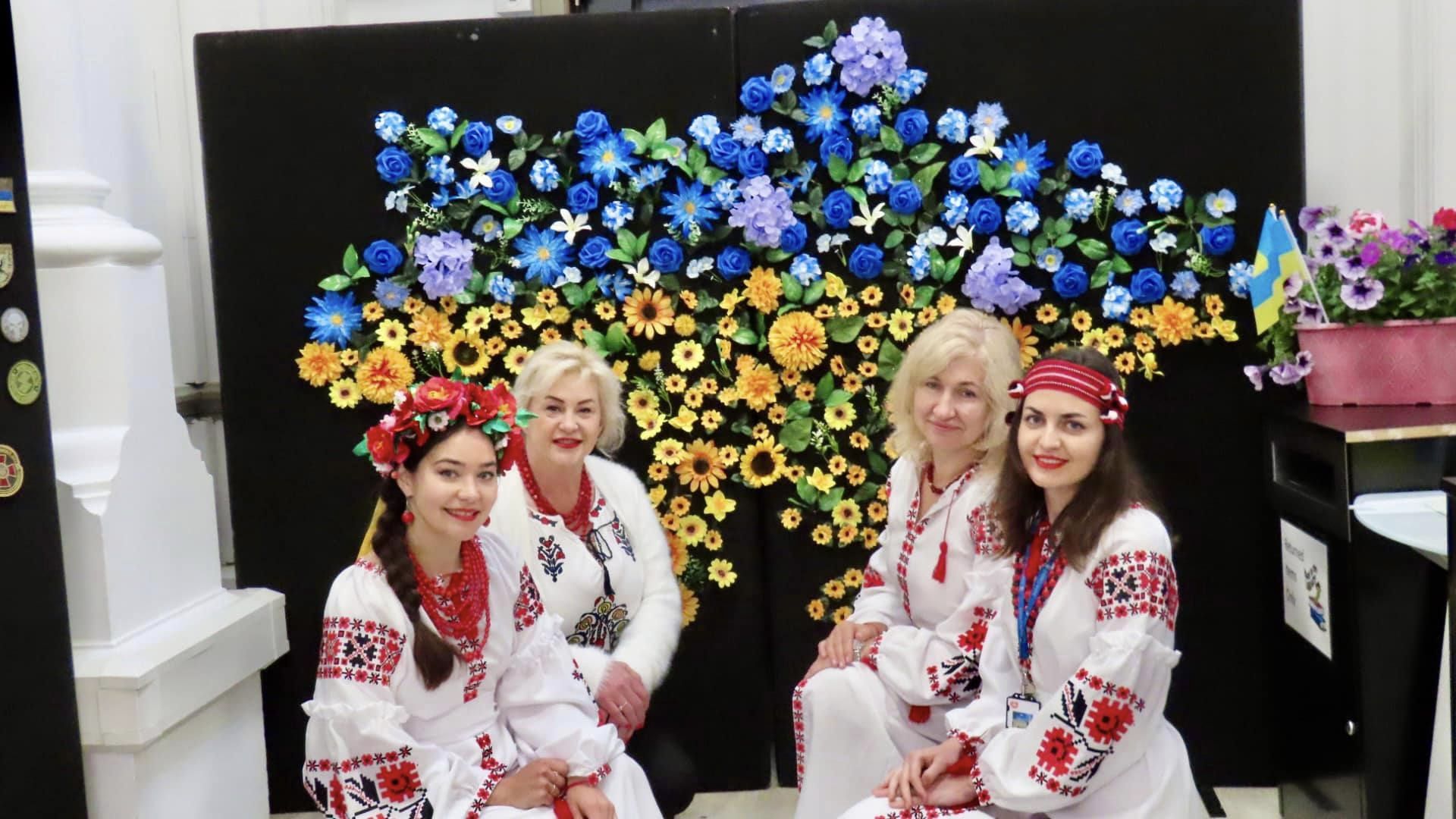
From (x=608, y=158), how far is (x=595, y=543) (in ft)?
3.06

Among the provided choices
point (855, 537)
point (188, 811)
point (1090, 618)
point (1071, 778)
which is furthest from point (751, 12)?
point (188, 811)

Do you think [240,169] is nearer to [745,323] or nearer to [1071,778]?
[745,323]

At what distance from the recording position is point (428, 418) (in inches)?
86.7

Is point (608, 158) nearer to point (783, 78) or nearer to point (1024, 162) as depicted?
point (783, 78)

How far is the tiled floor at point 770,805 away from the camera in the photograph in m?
3.09

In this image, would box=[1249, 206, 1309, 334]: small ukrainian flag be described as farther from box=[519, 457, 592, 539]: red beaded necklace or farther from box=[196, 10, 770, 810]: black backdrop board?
box=[519, 457, 592, 539]: red beaded necklace

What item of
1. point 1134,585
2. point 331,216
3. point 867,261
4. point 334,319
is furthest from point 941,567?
point 331,216

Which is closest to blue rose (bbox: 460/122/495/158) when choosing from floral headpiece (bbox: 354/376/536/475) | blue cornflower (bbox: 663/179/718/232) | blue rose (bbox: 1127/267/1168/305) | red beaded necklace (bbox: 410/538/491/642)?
blue cornflower (bbox: 663/179/718/232)

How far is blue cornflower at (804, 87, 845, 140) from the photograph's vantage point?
3.10m

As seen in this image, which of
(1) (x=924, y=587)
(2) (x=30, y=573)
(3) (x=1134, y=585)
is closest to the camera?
(3) (x=1134, y=585)

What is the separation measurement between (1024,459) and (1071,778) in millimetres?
510

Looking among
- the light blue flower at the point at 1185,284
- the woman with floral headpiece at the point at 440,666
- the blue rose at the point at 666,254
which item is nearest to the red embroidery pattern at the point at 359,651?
the woman with floral headpiece at the point at 440,666

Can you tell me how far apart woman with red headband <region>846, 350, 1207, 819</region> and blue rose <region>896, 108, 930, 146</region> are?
1024 mm

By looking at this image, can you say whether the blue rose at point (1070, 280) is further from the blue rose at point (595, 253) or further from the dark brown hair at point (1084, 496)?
the blue rose at point (595, 253)
